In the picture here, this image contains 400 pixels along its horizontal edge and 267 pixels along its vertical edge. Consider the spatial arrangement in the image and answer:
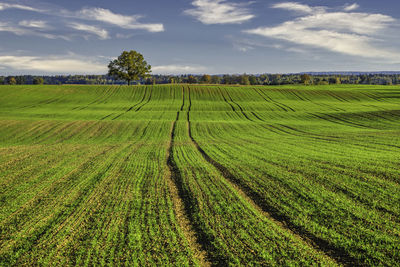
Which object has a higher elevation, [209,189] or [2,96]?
[2,96]

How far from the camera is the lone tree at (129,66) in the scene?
103 meters

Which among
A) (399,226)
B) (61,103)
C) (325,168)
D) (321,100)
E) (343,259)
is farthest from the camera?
(321,100)

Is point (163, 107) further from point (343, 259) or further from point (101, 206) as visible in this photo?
point (343, 259)

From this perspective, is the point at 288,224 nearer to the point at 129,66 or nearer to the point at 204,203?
the point at 204,203

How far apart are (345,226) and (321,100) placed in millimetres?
81704

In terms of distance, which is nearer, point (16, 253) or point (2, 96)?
point (16, 253)

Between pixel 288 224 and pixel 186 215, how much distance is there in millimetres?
4680

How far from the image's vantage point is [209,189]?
50.4ft

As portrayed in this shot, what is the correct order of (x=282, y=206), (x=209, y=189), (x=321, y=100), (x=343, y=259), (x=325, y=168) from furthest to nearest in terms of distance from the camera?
(x=321, y=100) → (x=325, y=168) → (x=209, y=189) → (x=282, y=206) → (x=343, y=259)

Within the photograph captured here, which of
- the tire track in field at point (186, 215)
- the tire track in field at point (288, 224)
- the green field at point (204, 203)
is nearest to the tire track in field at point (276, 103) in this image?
the green field at point (204, 203)

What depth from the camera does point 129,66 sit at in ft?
342

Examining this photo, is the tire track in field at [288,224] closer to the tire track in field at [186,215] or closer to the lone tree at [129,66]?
the tire track in field at [186,215]

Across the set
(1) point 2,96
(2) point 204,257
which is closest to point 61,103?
(1) point 2,96

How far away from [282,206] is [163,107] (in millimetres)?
60257
